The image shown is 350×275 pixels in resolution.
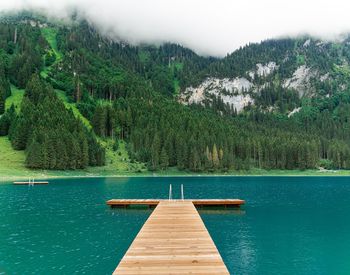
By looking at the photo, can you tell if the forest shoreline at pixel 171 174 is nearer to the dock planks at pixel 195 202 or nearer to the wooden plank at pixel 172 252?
the dock planks at pixel 195 202

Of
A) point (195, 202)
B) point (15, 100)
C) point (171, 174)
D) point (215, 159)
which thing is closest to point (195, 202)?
point (195, 202)

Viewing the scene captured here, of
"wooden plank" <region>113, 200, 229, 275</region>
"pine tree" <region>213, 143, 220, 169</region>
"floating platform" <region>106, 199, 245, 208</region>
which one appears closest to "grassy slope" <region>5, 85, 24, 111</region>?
"pine tree" <region>213, 143, 220, 169</region>

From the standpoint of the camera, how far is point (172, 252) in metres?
23.3

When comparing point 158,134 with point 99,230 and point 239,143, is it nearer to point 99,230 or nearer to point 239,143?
point 239,143

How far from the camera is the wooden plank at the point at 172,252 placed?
19.4 m

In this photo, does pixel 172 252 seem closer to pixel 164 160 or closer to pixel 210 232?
pixel 210 232

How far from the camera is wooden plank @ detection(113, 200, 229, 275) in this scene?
19422 millimetres

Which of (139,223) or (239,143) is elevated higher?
(239,143)

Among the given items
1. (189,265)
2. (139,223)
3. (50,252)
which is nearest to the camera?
(189,265)

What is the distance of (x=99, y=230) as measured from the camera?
4016cm

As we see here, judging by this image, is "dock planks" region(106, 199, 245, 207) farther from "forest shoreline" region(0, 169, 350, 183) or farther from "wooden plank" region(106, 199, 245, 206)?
"forest shoreline" region(0, 169, 350, 183)

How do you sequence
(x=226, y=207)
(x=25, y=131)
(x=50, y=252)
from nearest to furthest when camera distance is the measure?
(x=50, y=252), (x=226, y=207), (x=25, y=131)

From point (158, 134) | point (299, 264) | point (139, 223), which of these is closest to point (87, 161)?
point (158, 134)

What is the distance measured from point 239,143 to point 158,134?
47.8 m
